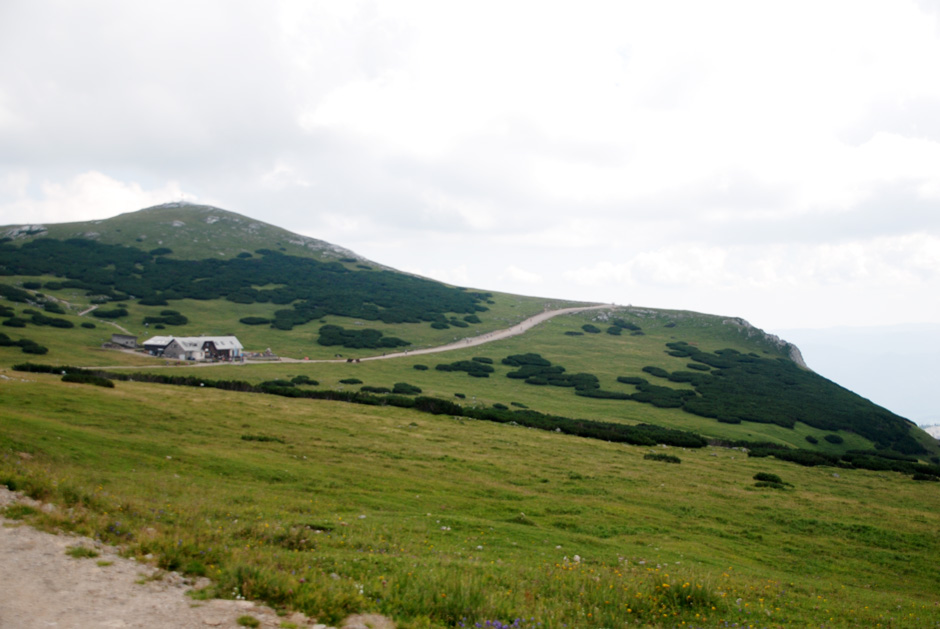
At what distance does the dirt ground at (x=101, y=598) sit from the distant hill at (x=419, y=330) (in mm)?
40819

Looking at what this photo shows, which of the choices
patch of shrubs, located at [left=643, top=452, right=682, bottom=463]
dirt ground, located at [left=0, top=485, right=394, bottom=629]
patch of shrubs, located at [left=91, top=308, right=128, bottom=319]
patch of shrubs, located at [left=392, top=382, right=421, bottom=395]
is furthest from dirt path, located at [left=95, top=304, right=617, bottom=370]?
dirt ground, located at [left=0, top=485, right=394, bottom=629]

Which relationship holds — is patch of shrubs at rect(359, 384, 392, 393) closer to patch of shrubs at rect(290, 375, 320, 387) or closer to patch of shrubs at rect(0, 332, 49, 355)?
patch of shrubs at rect(290, 375, 320, 387)

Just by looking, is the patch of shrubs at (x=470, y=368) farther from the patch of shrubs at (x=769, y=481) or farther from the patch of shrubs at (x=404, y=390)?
the patch of shrubs at (x=769, y=481)

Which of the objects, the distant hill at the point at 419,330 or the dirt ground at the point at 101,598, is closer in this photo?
A: the dirt ground at the point at 101,598

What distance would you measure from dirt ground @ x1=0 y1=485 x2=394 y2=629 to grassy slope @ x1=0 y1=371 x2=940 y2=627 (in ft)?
1.74

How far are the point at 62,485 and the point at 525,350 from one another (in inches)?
3519

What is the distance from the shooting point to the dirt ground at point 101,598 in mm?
7656

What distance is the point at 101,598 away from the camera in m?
8.37

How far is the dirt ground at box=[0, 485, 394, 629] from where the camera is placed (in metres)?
7.66

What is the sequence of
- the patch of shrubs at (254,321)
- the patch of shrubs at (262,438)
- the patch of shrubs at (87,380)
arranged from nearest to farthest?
the patch of shrubs at (262,438)
the patch of shrubs at (87,380)
the patch of shrubs at (254,321)

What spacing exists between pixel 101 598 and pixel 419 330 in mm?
103199

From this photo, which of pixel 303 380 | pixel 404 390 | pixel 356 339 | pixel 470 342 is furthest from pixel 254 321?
pixel 404 390

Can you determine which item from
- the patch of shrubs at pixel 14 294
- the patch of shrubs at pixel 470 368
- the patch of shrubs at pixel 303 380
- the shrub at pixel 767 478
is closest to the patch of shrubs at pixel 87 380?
the patch of shrubs at pixel 303 380

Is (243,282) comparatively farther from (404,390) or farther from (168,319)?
(404,390)
